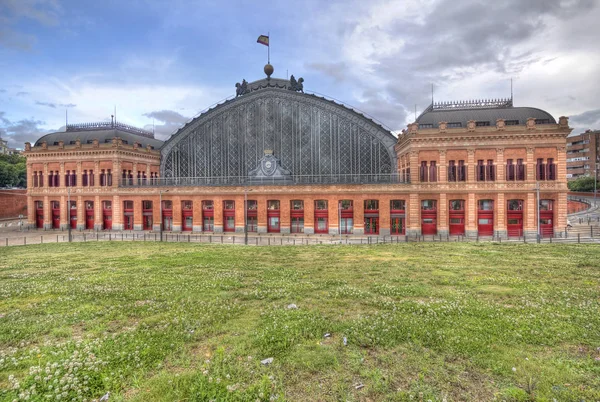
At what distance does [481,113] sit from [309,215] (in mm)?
31025

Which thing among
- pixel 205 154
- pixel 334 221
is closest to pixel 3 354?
pixel 334 221

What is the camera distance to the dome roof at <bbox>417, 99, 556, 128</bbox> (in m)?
48.2

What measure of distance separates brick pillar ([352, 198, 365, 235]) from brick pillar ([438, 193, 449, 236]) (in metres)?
10.9

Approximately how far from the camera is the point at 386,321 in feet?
43.3

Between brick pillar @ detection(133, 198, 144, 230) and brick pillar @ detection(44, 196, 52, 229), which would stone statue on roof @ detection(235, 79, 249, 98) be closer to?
brick pillar @ detection(133, 198, 144, 230)

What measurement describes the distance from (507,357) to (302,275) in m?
13.3

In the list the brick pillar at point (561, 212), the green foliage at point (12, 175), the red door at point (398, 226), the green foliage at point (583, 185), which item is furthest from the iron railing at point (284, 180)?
the green foliage at point (583, 185)

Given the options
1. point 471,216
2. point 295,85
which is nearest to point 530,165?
point 471,216

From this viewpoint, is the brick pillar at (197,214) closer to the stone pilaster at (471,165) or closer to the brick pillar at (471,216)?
the brick pillar at (471,216)

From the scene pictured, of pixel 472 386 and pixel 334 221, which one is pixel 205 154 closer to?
pixel 334 221

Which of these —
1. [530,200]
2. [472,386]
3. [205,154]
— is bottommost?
[472,386]

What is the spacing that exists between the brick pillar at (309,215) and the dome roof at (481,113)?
833 inches

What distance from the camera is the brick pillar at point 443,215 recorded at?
153 feet

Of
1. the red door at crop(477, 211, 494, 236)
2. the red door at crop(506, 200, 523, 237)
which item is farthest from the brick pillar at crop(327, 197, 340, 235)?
the red door at crop(506, 200, 523, 237)
